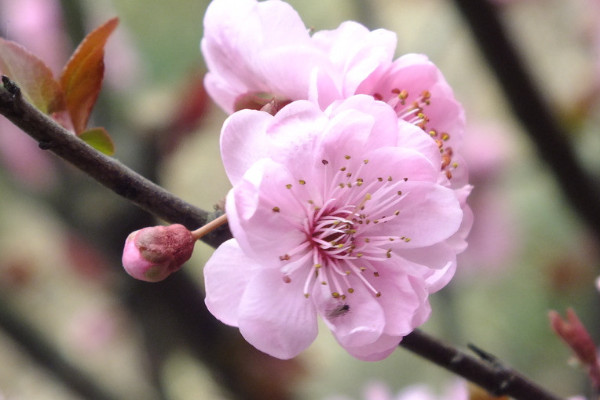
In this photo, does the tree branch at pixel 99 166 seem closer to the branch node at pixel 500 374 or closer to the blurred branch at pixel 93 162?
the blurred branch at pixel 93 162

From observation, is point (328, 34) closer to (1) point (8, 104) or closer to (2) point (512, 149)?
(1) point (8, 104)

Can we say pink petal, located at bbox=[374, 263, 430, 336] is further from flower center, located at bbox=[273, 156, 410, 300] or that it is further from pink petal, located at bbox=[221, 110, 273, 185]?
pink petal, located at bbox=[221, 110, 273, 185]

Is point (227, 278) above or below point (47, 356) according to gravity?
above

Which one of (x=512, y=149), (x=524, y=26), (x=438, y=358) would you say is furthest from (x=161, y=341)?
(x=524, y=26)

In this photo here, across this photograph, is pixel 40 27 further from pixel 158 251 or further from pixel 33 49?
pixel 158 251

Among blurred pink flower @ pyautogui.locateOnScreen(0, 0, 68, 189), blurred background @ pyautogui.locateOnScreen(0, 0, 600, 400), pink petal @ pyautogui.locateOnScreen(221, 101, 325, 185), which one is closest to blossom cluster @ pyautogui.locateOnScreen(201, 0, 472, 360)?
pink petal @ pyautogui.locateOnScreen(221, 101, 325, 185)

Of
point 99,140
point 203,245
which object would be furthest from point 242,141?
point 203,245
